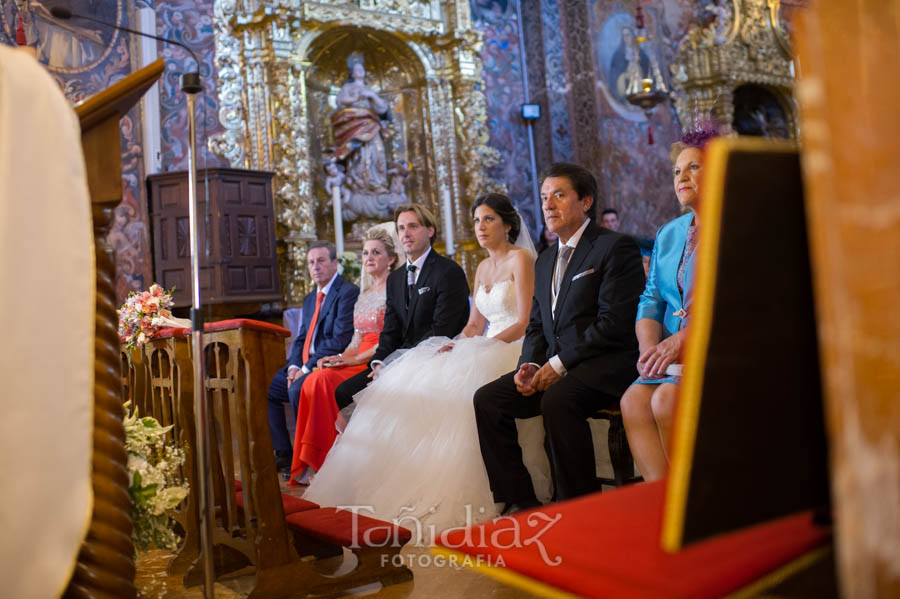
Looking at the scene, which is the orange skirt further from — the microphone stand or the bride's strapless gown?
the microphone stand

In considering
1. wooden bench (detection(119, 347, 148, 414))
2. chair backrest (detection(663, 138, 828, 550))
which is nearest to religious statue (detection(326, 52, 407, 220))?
wooden bench (detection(119, 347, 148, 414))

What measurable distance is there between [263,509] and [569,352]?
1479mm

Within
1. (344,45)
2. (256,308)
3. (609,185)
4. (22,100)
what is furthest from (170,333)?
(609,185)

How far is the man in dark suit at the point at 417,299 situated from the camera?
5027 millimetres

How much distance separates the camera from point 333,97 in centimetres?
1038

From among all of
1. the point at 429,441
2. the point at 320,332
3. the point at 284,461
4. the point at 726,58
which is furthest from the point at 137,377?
the point at 726,58

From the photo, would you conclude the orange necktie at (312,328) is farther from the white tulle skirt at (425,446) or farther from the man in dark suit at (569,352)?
the man in dark suit at (569,352)

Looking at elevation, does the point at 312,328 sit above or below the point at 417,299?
below

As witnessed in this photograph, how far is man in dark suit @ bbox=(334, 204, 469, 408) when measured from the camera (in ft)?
16.5

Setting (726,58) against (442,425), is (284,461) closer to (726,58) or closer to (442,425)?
(442,425)

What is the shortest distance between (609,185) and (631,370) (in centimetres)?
803

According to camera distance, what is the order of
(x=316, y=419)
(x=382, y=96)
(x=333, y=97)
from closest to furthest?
1. (x=316, y=419)
2. (x=333, y=97)
3. (x=382, y=96)

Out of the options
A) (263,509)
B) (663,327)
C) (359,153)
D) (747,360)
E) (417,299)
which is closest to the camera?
(747,360)

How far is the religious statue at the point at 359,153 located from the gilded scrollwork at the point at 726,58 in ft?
15.5
